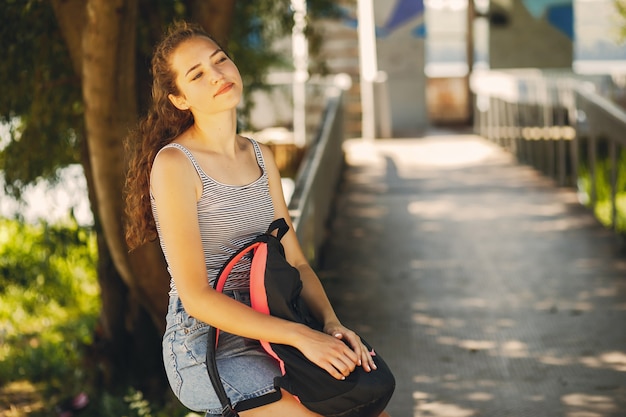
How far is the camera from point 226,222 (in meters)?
2.76

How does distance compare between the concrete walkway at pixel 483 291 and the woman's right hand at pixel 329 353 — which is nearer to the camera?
the woman's right hand at pixel 329 353

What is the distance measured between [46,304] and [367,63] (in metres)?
8.74

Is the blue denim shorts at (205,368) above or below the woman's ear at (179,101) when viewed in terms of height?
below

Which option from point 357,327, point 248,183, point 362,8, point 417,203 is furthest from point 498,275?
point 362,8

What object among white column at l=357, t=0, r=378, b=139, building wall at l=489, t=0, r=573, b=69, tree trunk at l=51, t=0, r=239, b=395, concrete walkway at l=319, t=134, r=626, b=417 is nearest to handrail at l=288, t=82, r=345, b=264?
concrete walkway at l=319, t=134, r=626, b=417

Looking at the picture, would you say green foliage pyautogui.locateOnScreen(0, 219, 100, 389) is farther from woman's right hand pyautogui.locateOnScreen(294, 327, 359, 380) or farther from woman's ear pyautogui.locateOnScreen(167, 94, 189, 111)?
woman's right hand pyautogui.locateOnScreen(294, 327, 359, 380)

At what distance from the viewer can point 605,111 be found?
8609 millimetres

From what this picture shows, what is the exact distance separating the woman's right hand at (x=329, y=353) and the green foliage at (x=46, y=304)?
443 cm

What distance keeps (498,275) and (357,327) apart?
5.40 ft

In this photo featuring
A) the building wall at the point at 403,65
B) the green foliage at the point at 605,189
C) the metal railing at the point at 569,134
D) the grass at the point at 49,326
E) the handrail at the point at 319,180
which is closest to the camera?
the handrail at the point at 319,180

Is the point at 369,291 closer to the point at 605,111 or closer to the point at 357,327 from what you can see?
the point at 357,327

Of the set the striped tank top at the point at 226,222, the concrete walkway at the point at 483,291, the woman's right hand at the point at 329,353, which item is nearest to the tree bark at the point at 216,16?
the concrete walkway at the point at 483,291

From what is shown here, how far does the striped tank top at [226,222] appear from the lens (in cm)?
272

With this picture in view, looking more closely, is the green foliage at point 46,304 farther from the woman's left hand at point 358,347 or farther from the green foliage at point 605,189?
the green foliage at point 605,189
